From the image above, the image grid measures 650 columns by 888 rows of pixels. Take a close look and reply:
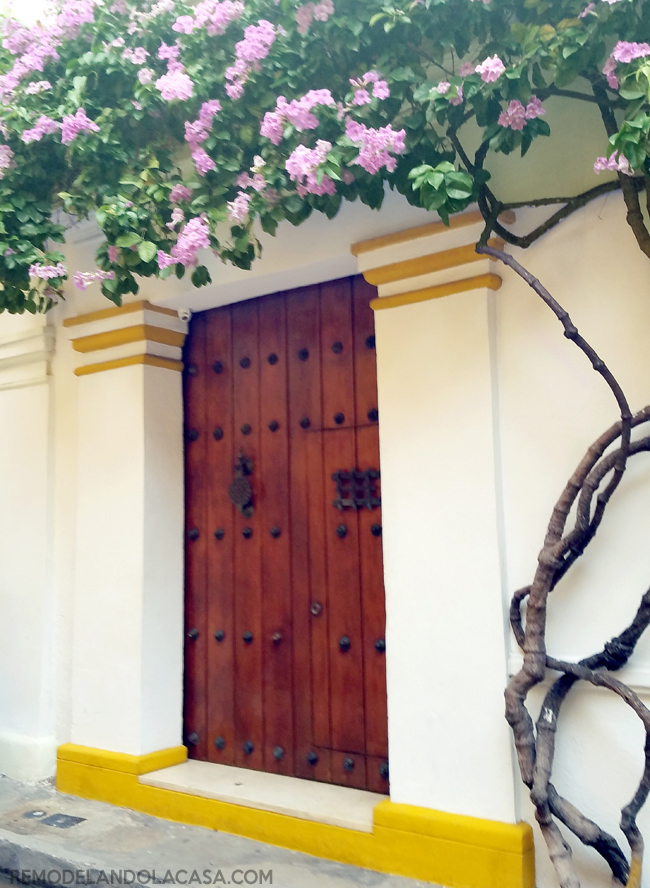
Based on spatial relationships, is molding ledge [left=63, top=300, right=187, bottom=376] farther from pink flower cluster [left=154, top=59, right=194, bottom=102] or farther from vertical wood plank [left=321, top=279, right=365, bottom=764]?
pink flower cluster [left=154, top=59, right=194, bottom=102]

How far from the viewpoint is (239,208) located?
8.83 feet

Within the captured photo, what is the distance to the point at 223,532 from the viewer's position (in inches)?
145

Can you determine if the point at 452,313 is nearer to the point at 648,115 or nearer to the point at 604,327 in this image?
the point at 604,327

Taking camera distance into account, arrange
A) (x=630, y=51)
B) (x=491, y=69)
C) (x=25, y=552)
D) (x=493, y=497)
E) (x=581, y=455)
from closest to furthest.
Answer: (x=630, y=51) < (x=491, y=69) < (x=581, y=455) < (x=493, y=497) < (x=25, y=552)

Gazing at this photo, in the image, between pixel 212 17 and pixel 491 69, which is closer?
pixel 491 69

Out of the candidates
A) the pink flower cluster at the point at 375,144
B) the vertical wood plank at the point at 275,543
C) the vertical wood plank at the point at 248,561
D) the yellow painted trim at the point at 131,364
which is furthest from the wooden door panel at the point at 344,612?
the pink flower cluster at the point at 375,144

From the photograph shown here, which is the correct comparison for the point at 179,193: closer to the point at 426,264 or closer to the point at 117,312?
the point at 426,264

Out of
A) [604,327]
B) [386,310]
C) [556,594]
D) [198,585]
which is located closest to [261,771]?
[198,585]

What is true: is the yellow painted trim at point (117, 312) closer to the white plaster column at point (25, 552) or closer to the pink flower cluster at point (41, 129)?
the white plaster column at point (25, 552)

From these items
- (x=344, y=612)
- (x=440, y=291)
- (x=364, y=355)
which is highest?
(x=440, y=291)

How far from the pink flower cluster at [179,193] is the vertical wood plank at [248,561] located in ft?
2.91

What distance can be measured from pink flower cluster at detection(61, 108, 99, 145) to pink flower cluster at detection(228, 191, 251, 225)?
74 cm

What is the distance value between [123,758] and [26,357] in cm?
213

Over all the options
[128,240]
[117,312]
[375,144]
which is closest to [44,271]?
[128,240]
